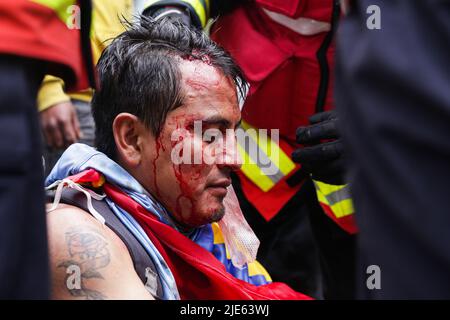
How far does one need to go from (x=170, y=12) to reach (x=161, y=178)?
0.93 m

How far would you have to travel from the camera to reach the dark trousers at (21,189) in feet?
4.26

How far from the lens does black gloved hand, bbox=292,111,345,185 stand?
9.08ft

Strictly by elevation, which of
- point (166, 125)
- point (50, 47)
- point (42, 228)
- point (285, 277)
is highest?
point (50, 47)

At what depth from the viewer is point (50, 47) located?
1400 millimetres

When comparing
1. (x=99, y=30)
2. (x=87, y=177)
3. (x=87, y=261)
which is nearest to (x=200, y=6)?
(x=99, y=30)

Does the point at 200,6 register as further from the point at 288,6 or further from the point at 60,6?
the point at 60,6

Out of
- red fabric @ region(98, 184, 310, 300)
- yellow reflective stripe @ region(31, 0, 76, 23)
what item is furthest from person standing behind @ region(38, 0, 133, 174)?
yellow reflective stripe @ region(31, 0, 76, 23)

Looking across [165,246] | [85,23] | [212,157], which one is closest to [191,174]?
[212,157]

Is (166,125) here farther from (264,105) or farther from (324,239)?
(324,239)

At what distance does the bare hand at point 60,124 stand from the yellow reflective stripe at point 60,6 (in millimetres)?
1960

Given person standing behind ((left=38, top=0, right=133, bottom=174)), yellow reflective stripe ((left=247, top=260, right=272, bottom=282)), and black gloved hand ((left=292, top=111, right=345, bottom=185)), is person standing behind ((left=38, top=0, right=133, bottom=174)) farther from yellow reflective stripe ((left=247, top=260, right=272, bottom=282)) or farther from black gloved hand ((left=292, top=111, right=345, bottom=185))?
yellow reflective stripe ((left=247, top=260, right=272, bottom=282))

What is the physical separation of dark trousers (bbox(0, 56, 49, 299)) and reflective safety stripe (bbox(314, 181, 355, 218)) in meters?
1.95

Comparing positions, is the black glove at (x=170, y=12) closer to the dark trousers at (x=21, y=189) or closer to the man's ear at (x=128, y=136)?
the man's ear at (x=128, y=136)

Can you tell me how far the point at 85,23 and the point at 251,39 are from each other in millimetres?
1767
